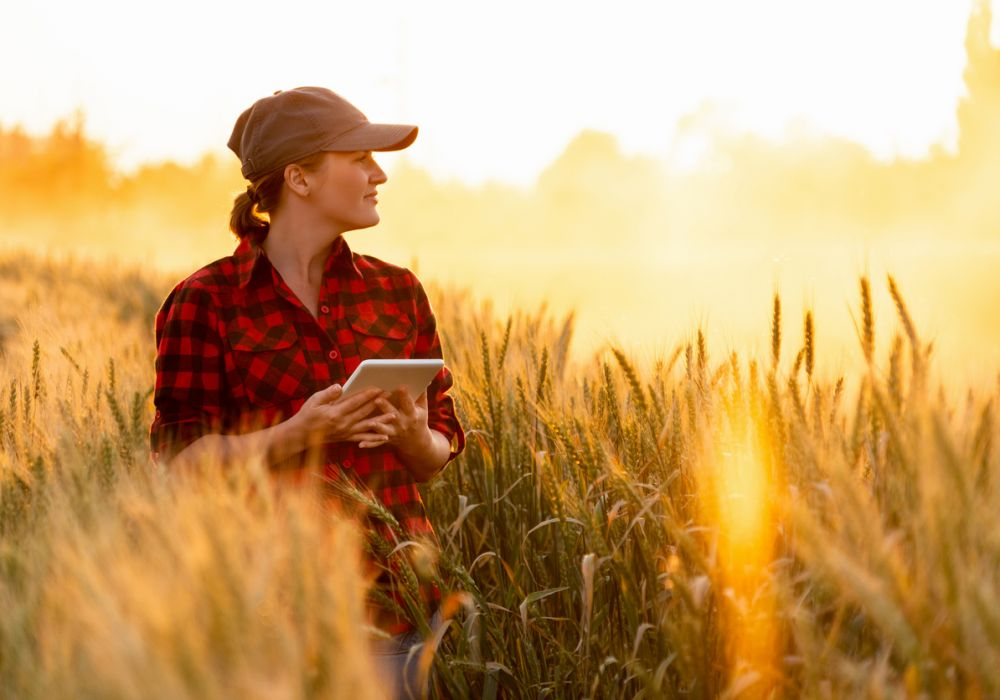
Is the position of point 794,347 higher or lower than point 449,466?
higher

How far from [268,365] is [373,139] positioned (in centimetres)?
58

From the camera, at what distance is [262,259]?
2334 millimetres

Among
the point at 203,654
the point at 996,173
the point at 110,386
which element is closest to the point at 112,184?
the point at 996,173

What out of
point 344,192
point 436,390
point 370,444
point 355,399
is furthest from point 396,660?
point 344,192

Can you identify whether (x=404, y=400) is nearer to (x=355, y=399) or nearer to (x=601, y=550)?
(x=355, y=399)

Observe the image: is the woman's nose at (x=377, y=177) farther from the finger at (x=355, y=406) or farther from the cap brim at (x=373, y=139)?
the finger at (x=355, y=406)

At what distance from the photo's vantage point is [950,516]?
1.12 meters

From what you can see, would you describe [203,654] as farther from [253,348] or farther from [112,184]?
[112,184]

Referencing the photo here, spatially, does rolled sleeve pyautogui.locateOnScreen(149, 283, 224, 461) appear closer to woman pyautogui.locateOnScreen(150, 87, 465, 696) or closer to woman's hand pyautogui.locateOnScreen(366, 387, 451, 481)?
woman pyautogui.locateOnScreen(150, 87, 465, 696)

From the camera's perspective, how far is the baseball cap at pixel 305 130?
2.34 meters

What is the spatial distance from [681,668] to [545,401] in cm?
88

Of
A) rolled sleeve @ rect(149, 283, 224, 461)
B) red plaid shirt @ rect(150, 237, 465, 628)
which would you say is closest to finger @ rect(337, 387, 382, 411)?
red plaid shirt @ rect(150, 237, 465, 628)

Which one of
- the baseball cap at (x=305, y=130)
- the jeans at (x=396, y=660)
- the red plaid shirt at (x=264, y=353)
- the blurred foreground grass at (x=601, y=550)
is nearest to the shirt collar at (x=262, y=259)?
→ the red plaid shirt at (x=264, y=353)

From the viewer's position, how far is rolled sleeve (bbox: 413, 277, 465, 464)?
2.48 m
